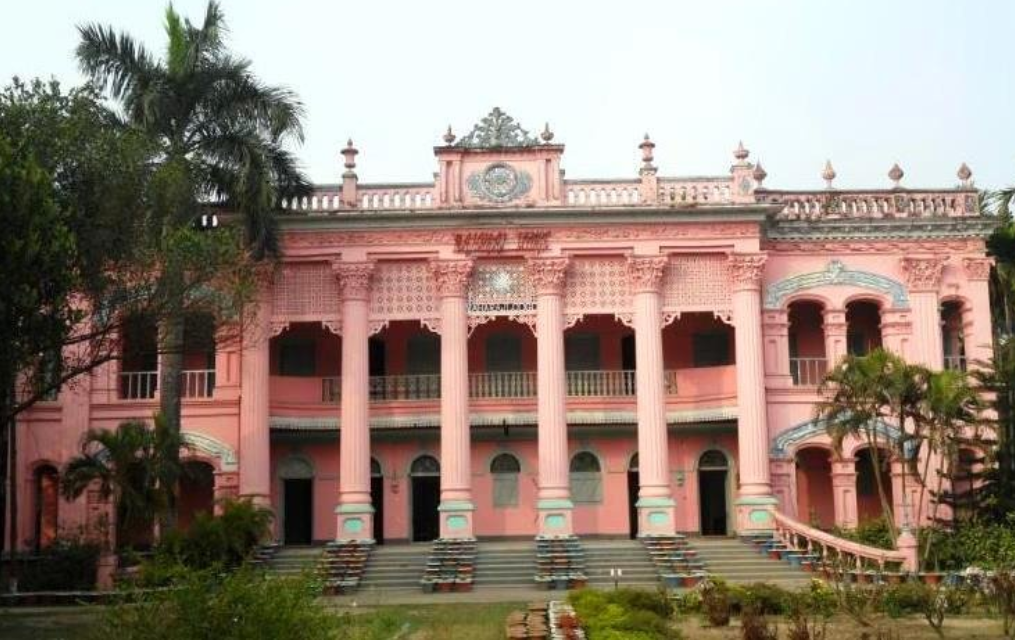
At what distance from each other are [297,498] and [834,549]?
1284cm

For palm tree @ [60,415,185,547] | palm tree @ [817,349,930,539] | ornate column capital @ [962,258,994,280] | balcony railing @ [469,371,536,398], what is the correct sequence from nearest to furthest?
palm tree @ [60,415,185,547], palm tree @ [817,349,930,539], ornate column capital @ [962,258,994,280], balcony railing @ [469,371,536,398]

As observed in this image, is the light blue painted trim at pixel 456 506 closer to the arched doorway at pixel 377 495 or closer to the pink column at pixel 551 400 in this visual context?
the pink column at pixel 551 400

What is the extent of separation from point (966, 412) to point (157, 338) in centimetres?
1563

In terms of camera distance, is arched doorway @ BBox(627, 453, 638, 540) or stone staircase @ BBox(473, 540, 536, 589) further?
arched doorway @ BBox(627, 453, 638, 540)

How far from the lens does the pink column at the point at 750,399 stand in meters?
28.4

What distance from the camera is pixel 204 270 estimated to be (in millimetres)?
20500

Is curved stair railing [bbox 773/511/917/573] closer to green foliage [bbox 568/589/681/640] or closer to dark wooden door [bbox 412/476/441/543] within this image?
green foliage [bbox 568/589/681/640]

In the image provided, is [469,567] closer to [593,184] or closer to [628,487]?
[628,487]

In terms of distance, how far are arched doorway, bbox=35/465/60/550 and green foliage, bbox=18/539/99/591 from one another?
3789 millimetres

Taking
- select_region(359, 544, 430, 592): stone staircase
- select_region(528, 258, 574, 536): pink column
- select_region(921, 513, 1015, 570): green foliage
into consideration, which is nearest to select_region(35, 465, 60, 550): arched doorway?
select_region(359, 544, 430, 592): stone staircase

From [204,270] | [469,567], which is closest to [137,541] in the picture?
[469,567]

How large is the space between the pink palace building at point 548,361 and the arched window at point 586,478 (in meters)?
0.05

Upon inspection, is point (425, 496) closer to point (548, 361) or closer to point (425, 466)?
point (425, 466)

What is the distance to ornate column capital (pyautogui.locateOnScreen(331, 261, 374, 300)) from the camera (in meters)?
29.4
